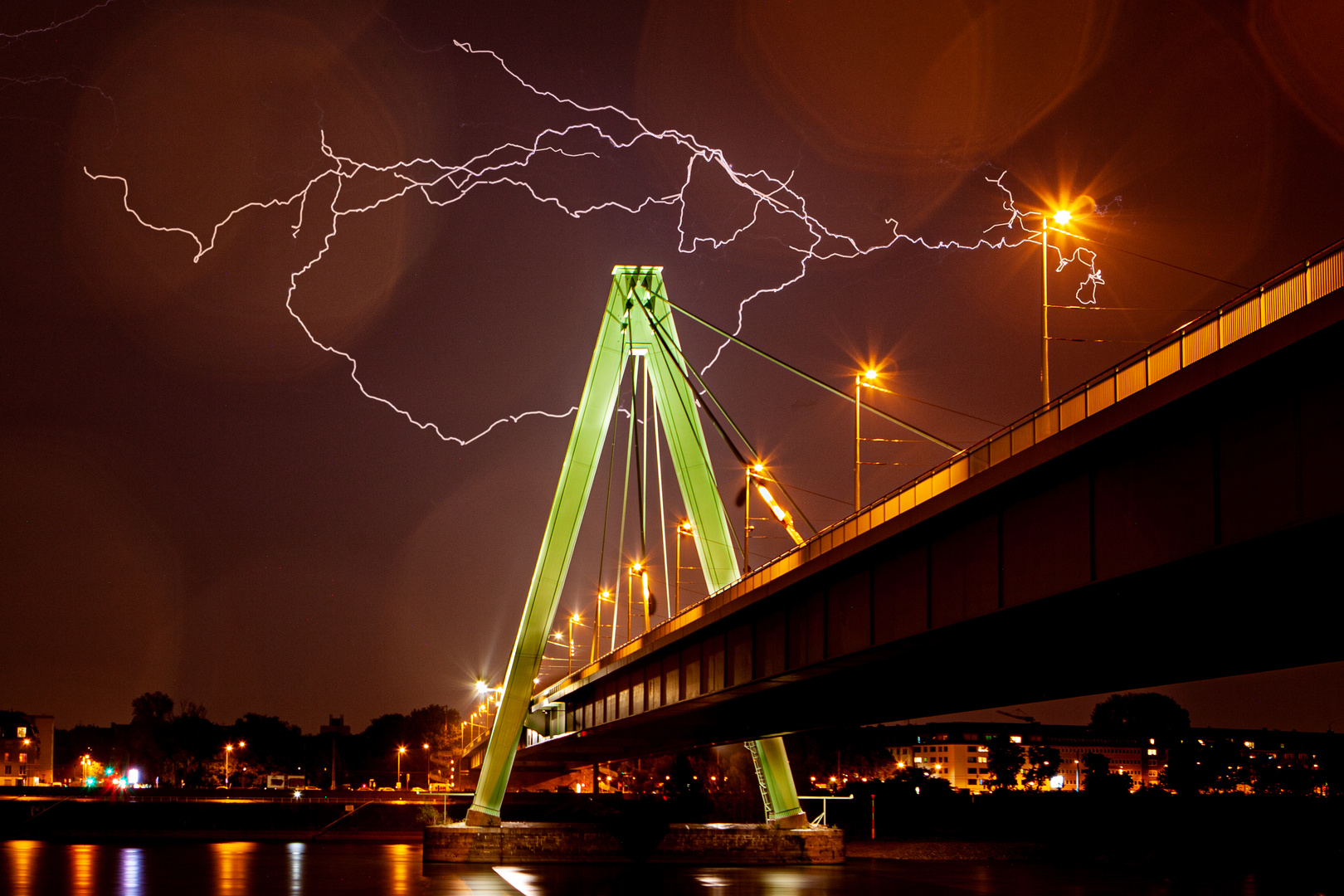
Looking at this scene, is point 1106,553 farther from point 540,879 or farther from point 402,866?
point 402,866

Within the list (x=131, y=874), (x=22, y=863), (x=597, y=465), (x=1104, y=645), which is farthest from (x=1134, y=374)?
(x=22, y=863)

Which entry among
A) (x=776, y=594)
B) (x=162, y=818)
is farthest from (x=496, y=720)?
(x=162, y=818)

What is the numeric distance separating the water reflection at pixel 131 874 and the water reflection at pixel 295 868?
198 inches

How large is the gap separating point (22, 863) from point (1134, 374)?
196 ft

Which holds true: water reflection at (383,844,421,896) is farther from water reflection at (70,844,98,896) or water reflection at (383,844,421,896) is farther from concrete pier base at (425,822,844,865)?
water reflection at (70,844,98,896)

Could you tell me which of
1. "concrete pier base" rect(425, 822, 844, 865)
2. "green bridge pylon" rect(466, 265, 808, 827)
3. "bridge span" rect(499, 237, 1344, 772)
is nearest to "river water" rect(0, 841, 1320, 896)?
"concrete pier base" rect(425, 822, 844, 865)

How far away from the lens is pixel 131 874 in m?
56.2

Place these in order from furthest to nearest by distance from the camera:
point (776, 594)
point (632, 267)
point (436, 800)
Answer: point (436, 800) → point (632, 267) → point (776, 594)

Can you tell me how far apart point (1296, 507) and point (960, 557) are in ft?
33.7

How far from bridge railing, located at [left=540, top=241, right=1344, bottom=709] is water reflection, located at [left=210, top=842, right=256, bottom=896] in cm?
2695

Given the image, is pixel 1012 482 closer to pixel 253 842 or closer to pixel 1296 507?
pixel 1296 507

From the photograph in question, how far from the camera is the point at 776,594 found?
3647cm

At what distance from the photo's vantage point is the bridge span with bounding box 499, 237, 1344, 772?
57.1 ft

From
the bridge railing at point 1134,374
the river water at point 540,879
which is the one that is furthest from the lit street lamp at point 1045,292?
the river water at point 540,879
